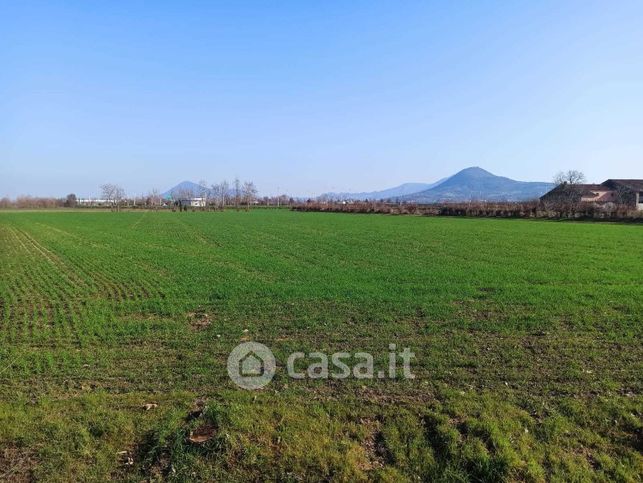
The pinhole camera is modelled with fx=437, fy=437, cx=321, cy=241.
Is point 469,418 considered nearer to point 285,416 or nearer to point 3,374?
point 285,416

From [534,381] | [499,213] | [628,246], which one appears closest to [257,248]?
[534,381]

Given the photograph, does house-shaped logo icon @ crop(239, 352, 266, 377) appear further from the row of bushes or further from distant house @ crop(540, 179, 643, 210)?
distant house @ crop(540, 179, 643, 210)

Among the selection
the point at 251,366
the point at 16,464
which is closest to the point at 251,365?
the point at 251,366

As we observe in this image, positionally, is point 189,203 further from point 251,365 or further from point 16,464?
point 16,464

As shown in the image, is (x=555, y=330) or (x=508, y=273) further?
(x=508, y=273)

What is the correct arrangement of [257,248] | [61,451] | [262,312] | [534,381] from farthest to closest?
1. [257,248]
2. [262,312]
3. [534,381]
4. [61,451]

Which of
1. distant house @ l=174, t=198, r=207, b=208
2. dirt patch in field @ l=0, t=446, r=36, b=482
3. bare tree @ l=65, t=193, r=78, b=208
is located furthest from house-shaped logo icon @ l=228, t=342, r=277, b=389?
bare tree @ l=65, t=193, r=78, b=208
